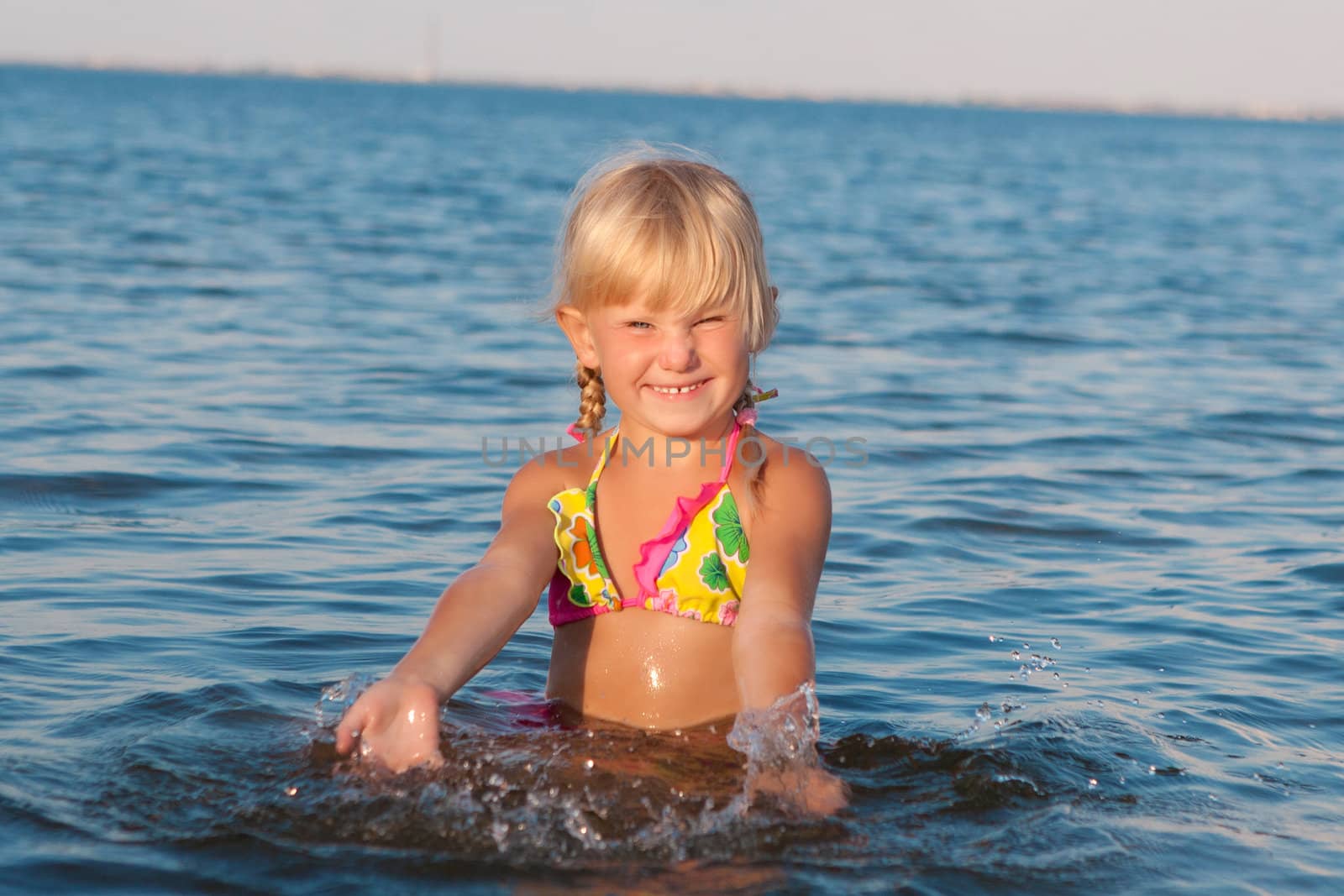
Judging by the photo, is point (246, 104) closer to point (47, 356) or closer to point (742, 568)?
point (47, 356)

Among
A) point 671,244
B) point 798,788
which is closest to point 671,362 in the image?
point 671,244

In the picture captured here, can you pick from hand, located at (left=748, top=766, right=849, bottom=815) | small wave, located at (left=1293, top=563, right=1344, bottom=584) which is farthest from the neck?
small wave, located at (left=1293, top=563, right=1344, bottom=584)

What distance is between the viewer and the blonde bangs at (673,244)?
3.55 metres

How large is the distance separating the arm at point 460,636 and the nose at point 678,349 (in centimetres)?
53

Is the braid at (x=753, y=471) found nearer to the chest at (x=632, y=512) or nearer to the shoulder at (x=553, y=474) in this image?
the chest at (x=632, y=512)

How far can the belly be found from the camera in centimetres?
375

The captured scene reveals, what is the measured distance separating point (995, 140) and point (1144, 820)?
8334 cm

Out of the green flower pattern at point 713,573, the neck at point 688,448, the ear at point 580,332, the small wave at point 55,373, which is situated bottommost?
the small wave at point 55,373

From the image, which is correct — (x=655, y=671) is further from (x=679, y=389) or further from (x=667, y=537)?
(x=679, y=389)

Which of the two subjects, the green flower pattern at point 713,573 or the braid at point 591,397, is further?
the braid at point 591,397

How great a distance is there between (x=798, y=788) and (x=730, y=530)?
2.51 ft

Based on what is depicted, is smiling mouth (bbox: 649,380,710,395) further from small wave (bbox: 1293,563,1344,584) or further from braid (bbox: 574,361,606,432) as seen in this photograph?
small wave (bbox: 1293,563,1344,584)

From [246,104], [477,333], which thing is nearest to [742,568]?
[477,333]

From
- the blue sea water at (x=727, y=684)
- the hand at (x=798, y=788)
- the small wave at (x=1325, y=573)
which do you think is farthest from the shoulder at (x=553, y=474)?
the small wave at (x=1325, y=573)
